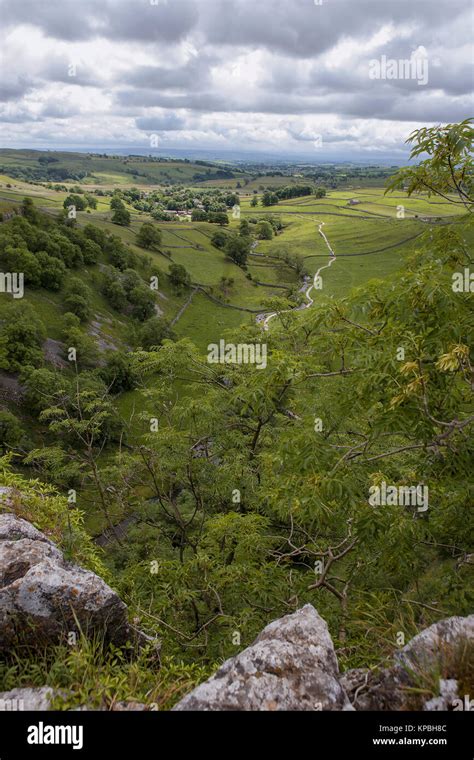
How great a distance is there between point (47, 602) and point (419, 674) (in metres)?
5.46

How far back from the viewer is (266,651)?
18.1 ft

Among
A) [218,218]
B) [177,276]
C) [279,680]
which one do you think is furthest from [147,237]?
[279,680]

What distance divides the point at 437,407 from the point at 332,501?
92.4 inches

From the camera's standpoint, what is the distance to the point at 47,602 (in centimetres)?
638

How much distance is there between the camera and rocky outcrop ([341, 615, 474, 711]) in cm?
469

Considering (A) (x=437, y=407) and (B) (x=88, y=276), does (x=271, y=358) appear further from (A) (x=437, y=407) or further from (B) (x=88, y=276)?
(B) (x=88, y=276)

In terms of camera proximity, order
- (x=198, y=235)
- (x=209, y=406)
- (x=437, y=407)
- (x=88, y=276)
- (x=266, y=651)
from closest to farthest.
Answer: (x=266, y=651) < (x=437, y=407) < (x=209, y=406) < (x=88, y=276) < (x=198, y=235)

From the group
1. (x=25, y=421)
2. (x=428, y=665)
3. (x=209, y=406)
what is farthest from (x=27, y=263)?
(x=428, y=665)

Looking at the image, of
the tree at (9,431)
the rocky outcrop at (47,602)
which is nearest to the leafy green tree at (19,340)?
the tree at (9,431)

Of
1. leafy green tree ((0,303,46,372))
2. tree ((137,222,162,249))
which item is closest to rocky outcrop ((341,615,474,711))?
leafy green tree ((0,303,46,372))

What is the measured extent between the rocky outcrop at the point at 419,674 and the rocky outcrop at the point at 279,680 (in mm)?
309

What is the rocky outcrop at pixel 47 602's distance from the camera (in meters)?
6.20

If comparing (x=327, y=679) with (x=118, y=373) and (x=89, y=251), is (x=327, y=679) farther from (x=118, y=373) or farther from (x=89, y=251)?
(x=89, y=251)
